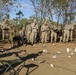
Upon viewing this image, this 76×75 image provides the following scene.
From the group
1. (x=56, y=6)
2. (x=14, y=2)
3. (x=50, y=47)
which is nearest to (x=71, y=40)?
(x=50, y=47)

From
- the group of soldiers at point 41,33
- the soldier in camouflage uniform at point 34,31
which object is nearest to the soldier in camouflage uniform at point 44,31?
the group of soldiers at point 41,33

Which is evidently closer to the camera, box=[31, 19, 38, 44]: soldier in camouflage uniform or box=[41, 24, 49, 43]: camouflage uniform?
box=[31, 19, 38, 44]: soldier in camouflage uniform

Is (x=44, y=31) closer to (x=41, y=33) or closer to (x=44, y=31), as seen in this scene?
(x=44, y=31)

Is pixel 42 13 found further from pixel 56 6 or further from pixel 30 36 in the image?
pixel 30 36

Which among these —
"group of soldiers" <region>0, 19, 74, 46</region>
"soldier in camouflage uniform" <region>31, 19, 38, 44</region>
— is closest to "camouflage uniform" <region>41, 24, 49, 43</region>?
"group of soldiers" <region>0, 19, 74, 46</region>

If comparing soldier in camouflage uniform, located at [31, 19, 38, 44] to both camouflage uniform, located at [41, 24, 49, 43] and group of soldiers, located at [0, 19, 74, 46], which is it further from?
camouflage uniform, located at [41, 24, 49, 43]

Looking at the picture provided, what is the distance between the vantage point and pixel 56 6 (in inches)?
1076

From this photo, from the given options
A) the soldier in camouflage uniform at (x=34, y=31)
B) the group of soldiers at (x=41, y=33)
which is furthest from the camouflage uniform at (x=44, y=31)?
the soldier in camouflage uniform at (x=34, y=31)

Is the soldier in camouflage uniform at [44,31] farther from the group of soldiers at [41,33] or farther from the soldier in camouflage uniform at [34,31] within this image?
the soldier in camouflage uniform at [34,31]

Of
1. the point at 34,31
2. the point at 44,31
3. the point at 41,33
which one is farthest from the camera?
the point at 41,33

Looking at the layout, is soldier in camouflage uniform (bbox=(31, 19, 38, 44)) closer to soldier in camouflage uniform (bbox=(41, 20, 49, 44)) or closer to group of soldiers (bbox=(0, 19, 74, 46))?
group of soldiers (bbox=(0, 19, 74, 46))

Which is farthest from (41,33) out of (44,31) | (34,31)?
(34,31)

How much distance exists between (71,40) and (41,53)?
6.40m

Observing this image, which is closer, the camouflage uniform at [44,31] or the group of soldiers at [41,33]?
the group of soldiers at [41,33]
